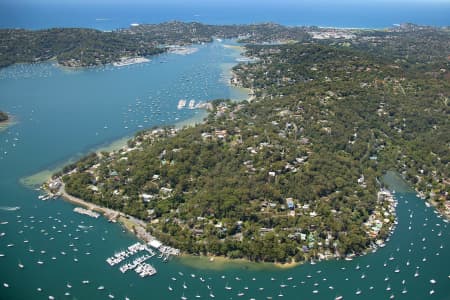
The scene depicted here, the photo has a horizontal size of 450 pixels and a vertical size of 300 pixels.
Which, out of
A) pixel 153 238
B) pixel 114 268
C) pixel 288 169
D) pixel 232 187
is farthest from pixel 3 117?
pixel 288 169

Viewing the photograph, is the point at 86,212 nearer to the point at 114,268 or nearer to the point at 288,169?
the point at 114,268

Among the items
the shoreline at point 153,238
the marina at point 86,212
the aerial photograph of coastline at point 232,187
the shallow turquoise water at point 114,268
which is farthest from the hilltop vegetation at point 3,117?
the marina at point 86,212

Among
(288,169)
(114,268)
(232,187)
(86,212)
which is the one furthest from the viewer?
(288,169)

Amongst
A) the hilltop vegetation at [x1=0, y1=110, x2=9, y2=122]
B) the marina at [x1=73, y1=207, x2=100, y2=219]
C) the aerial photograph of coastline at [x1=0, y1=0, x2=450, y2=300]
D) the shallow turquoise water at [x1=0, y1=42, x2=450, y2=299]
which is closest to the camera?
the shallow turquoise water at [x1=0, y1=42, x2=450, y2=299]

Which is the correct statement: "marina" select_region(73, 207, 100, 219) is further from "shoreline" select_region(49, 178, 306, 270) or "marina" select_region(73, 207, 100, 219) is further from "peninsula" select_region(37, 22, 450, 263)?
"peninsula" select_region(37, 22, 450, 263)

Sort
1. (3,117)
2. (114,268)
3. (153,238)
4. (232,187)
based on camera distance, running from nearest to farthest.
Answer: (114,268), (153,238), (232,187), (3,117)

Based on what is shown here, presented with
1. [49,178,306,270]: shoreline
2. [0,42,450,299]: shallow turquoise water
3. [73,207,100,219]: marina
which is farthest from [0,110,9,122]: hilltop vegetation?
[73,207,100,219]: marina
